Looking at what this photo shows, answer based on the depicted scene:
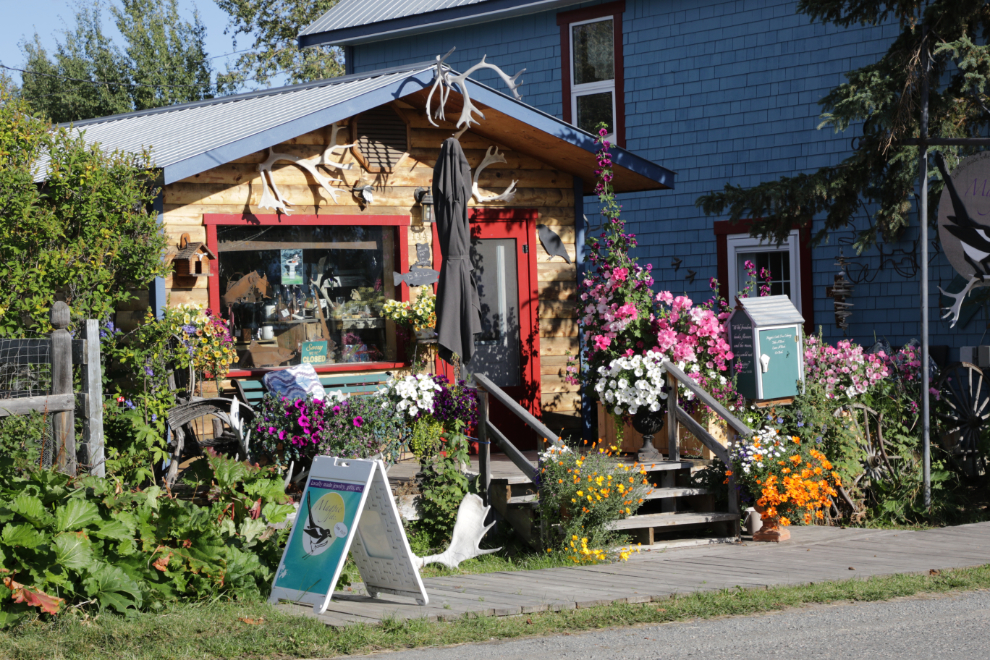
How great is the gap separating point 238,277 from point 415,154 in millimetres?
2268

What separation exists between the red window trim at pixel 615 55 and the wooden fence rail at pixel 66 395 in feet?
31.6

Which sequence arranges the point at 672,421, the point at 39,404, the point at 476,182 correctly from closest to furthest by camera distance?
the point at 39,404 < the point at 672,421 < the point at 476,182

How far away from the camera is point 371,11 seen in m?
18.2

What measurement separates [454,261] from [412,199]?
5.44 feet

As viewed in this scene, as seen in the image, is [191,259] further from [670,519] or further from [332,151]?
[670,519]

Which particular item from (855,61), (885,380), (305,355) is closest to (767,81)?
(855,61)

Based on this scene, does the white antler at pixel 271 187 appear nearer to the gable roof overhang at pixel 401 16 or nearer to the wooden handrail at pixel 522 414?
the wooden handrail at pixel 522 414

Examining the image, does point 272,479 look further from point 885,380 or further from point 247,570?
point 885,380

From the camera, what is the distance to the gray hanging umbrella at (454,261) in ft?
31.6

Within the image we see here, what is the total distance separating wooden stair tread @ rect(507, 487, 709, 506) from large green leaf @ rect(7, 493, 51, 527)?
3.82 m

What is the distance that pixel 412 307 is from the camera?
1083 centimetres

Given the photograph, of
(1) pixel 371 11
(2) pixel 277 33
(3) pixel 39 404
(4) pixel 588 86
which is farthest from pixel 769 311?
(2) pixel 277 33

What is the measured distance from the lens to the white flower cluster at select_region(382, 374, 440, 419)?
29.6ft

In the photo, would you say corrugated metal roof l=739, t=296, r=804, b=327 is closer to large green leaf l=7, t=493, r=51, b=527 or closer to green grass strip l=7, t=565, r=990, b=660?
green grass strip l=7, t=565, r=990, b=660
